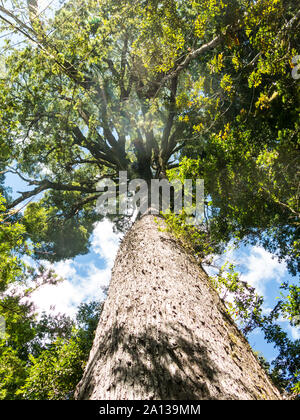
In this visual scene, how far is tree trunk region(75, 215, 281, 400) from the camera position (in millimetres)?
1607

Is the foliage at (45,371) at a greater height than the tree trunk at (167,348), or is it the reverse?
the tree trunk at (167,348)

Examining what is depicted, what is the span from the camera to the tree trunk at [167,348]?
5.27 ft

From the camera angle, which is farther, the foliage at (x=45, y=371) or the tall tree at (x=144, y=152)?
the foliage at (x=45, y=371)

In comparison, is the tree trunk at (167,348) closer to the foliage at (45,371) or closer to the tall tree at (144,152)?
the tall tree at (144,152)

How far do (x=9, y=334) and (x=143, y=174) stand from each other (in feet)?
18.0

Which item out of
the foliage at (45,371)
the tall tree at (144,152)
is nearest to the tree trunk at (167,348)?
the tall tree at (144,152)

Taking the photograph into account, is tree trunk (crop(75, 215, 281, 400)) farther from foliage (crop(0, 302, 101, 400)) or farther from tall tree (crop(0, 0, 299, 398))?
foliage (crop(0, 302, 101, 400))

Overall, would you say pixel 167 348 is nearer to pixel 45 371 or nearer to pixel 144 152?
pixel 45 371

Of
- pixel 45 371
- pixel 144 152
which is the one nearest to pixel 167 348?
pixel 45 371

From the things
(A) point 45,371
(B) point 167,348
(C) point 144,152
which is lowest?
(A) point 45,371

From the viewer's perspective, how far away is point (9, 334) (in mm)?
3924

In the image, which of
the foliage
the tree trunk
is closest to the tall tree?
the tree trunk

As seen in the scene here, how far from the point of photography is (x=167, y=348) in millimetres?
1869

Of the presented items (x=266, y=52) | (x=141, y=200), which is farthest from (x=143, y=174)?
(x=266, y=52)
